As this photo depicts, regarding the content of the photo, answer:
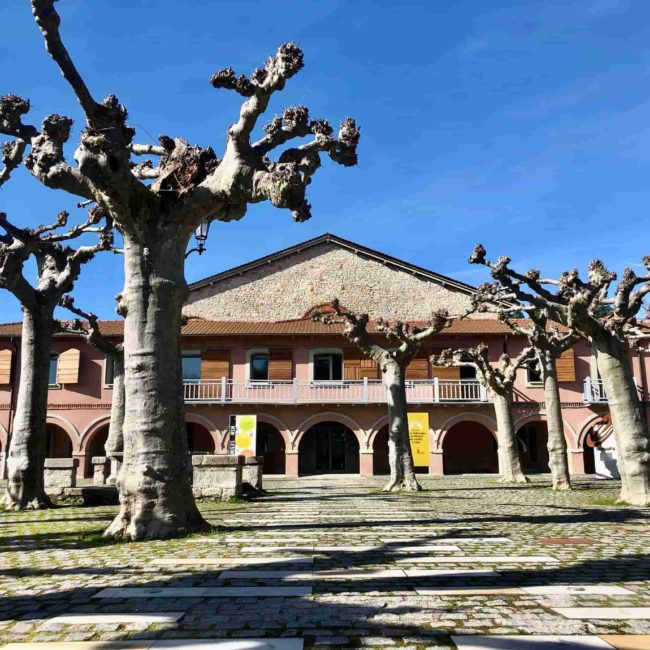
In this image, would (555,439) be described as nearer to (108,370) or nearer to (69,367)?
(108,370)

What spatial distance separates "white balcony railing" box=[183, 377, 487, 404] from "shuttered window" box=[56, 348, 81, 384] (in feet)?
17.1

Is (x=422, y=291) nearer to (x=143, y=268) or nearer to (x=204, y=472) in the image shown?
(x=204, y=472)

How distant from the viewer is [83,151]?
719cm

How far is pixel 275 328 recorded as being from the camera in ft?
97.2

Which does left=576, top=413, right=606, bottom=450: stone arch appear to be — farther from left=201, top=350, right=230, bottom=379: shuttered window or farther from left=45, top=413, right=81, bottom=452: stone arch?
left=45, top=413, right=81, bottom=452: stone arch

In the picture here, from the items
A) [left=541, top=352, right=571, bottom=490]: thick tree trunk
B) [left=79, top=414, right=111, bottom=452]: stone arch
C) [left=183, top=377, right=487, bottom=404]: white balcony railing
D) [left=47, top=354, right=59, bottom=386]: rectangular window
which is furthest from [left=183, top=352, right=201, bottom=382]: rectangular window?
[left=541, top=352, right=571, bottom=490]: thick tree trunk

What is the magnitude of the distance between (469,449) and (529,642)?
2827 cm

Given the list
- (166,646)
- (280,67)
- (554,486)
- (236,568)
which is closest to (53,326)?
(280,67)

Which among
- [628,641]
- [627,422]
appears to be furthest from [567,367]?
[628,641]

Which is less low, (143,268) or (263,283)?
(263,283)

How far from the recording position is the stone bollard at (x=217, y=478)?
12633 mm

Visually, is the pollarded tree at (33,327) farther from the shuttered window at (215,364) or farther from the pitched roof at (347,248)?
the pitched roof at (347,248)

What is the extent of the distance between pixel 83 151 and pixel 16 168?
5015mm

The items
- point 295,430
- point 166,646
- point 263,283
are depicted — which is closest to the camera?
point 166,646
